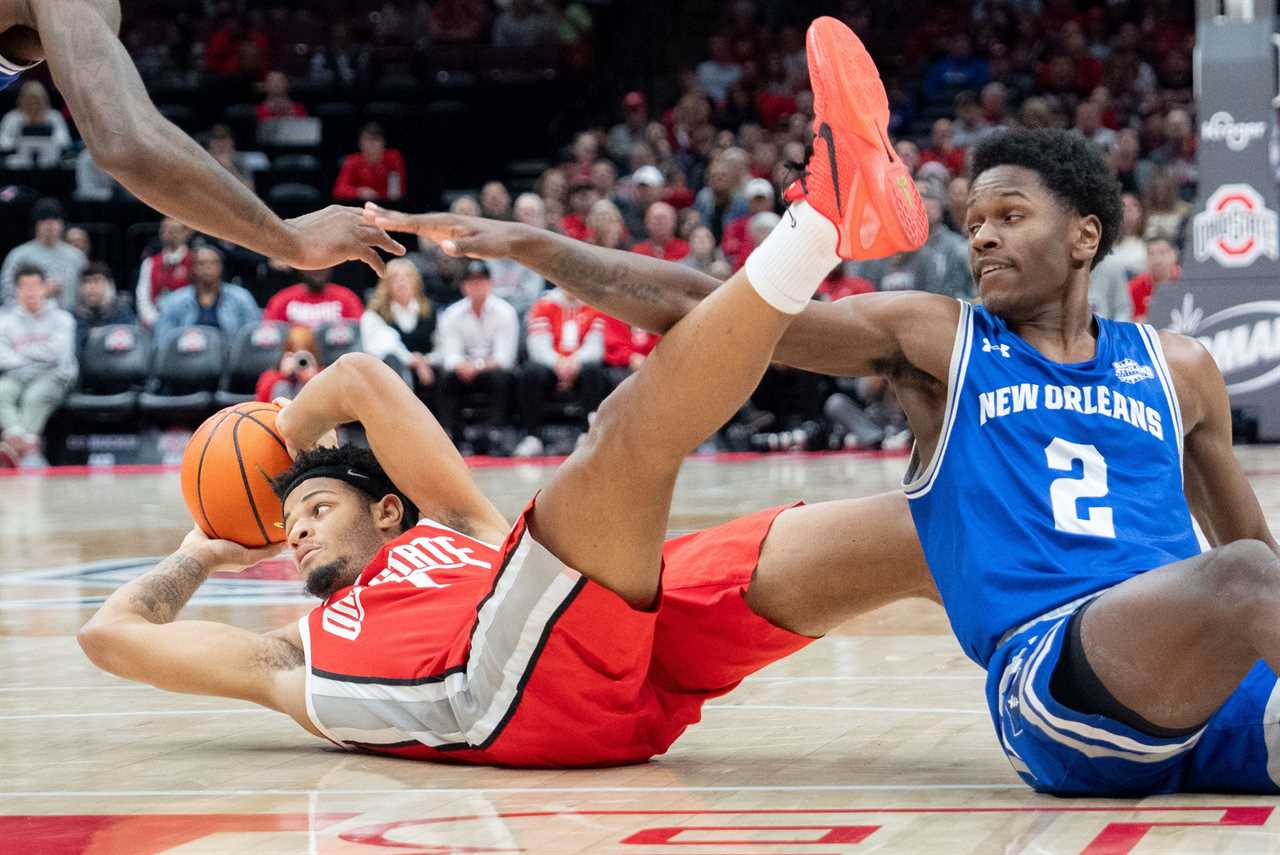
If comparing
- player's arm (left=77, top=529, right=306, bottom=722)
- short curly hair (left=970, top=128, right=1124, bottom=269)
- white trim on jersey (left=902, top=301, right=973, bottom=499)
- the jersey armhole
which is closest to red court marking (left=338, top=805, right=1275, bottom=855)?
white trim on jersey (left=902, top=301, right=973, bottom=499)

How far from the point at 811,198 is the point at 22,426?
11.8 metres

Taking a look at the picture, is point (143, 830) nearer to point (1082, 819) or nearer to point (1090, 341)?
point (1082, 819)

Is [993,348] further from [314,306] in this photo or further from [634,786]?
[314,306]

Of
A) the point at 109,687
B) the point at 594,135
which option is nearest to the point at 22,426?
the point at 594,135

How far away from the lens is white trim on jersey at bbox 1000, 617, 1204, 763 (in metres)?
2.98

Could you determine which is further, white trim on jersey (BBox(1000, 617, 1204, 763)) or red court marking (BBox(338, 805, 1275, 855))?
white trim on jersey (BBox(1000, 617, 1204, 763))

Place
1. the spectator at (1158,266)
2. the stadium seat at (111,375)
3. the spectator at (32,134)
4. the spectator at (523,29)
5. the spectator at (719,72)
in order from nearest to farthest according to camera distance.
→ the spectator at (1158,266) < the stadium seat at (111,375) < the spectator at (32,134) < the spectator at (719,72) < the spectator at (523,29)

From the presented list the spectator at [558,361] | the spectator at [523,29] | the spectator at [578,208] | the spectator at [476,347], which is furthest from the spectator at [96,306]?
the spectator at [523,29]

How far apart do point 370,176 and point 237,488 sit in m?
12.8

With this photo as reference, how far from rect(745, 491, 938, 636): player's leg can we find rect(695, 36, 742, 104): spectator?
15842 millimetres

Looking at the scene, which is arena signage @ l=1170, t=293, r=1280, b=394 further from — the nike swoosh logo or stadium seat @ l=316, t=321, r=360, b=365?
the nike swoosh logo

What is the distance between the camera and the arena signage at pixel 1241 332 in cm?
1238

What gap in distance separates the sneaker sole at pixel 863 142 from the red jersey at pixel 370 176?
13748 millimetres

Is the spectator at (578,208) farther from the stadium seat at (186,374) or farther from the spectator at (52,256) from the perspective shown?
the spectator at (52,256)
